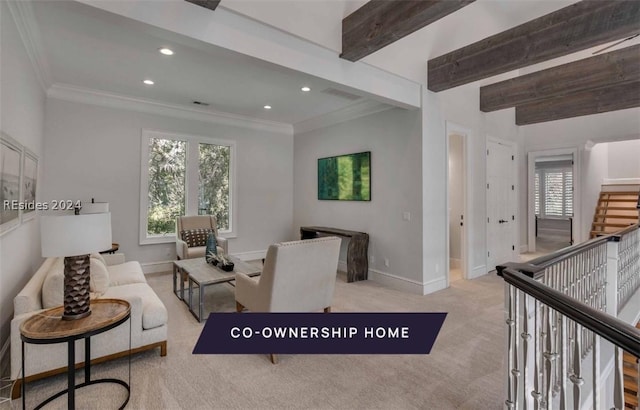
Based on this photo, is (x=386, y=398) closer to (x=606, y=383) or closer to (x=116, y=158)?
(x=606, y=383)

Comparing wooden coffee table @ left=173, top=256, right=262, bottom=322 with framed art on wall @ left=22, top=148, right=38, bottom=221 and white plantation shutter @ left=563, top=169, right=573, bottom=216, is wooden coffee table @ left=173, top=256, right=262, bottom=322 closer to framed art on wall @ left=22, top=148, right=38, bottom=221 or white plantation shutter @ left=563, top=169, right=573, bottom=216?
framed art on wall @ left=22, top=148, right=38, bottom=221

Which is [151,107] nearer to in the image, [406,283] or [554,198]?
[406,283]

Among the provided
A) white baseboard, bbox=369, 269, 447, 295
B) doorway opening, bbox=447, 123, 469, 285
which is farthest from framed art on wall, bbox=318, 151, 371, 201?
doorway opening, bbox=447, 123, 469, 285

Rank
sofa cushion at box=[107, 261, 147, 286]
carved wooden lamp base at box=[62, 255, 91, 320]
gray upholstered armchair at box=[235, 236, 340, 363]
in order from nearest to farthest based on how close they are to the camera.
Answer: carved wooden lamp base at box=[62, 255, 91, 320], gray upholstered armchair at box=[235, 236, 340, 363], sofa cushion at box=[107, 261, 147, 286]

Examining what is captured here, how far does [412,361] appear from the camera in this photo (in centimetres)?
249

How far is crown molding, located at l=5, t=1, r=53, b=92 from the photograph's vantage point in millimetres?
2415

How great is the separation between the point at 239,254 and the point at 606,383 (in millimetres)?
5332

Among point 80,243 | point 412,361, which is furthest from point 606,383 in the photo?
point 80,243

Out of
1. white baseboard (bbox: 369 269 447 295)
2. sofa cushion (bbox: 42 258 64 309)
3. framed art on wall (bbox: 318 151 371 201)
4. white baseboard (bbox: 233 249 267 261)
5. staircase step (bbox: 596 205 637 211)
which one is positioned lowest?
white baseboard (bbox: 369 269 447 295)

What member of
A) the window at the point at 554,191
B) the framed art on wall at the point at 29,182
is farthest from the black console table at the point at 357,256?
the window at the point at 554,191

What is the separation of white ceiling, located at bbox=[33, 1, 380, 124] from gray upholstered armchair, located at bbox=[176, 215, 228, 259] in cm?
197

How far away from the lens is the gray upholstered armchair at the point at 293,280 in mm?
2535

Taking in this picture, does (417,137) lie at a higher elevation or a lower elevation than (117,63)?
lower

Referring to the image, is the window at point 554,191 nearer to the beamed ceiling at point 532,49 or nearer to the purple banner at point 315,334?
the beamed ceiling at point 532,49
